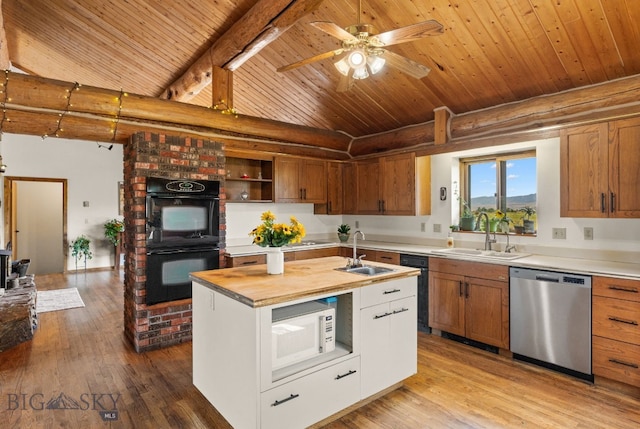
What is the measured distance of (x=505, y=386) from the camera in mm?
2879

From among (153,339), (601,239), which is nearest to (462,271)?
(601,239)

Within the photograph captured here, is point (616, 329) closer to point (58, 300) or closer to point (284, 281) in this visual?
point (284, 281)

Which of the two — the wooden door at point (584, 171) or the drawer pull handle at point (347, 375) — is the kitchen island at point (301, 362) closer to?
the drawer pull handle at point (347, 375)

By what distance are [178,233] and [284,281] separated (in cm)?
189

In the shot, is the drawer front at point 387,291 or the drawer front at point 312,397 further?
the drawer front at point 387,291

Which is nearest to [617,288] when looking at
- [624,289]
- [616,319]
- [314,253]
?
[624,289]

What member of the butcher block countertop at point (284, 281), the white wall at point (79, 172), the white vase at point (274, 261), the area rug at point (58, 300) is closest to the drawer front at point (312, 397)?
the butcher block countertop at point (284, 281)

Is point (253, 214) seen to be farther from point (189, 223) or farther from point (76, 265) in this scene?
point (76, 265)

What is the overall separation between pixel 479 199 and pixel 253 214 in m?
3.03

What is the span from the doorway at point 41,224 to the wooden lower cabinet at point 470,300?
25.9 ft

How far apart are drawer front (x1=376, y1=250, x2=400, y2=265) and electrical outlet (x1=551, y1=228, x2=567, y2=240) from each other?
164cm

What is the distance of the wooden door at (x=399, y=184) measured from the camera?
468 cm

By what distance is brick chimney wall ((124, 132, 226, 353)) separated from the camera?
3607 millimetres

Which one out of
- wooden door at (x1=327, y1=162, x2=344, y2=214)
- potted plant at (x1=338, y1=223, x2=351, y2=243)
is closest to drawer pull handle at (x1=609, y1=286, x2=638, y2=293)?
potted plant at (x1=338, y1=223, x2=351, y2=243)
